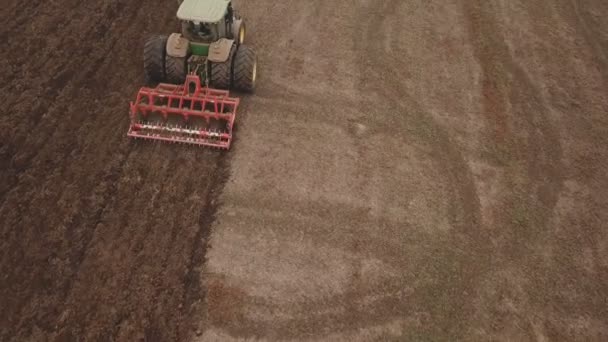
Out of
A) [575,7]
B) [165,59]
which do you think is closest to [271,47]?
[165,59]

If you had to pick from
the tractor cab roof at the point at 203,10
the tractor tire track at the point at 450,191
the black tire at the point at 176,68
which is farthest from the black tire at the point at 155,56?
the tractor tire track at the point at 450,191

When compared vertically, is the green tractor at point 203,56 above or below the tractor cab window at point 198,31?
below

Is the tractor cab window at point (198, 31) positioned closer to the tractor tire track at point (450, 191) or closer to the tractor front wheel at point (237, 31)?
the tractor front wheel at point (237, 31)

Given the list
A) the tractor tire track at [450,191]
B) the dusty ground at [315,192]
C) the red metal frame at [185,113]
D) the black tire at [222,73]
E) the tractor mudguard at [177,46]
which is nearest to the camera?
the dusty ground at [315,192]

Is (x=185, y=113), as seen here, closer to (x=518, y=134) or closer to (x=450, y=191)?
(x=450, y=191)

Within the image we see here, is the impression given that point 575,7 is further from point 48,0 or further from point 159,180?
point 48,0

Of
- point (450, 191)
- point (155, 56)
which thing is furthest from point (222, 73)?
point (450, 191)

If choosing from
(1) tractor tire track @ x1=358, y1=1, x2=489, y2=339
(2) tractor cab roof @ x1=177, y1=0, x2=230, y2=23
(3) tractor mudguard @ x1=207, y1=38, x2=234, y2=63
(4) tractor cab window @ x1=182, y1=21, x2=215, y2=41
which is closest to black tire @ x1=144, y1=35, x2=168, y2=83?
(4) tractor cab window @ x1=182, y1=21, x2=215, y2=41

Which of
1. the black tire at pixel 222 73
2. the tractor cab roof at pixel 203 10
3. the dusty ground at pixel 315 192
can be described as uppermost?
the tractor cab roof at pixel 203 10
